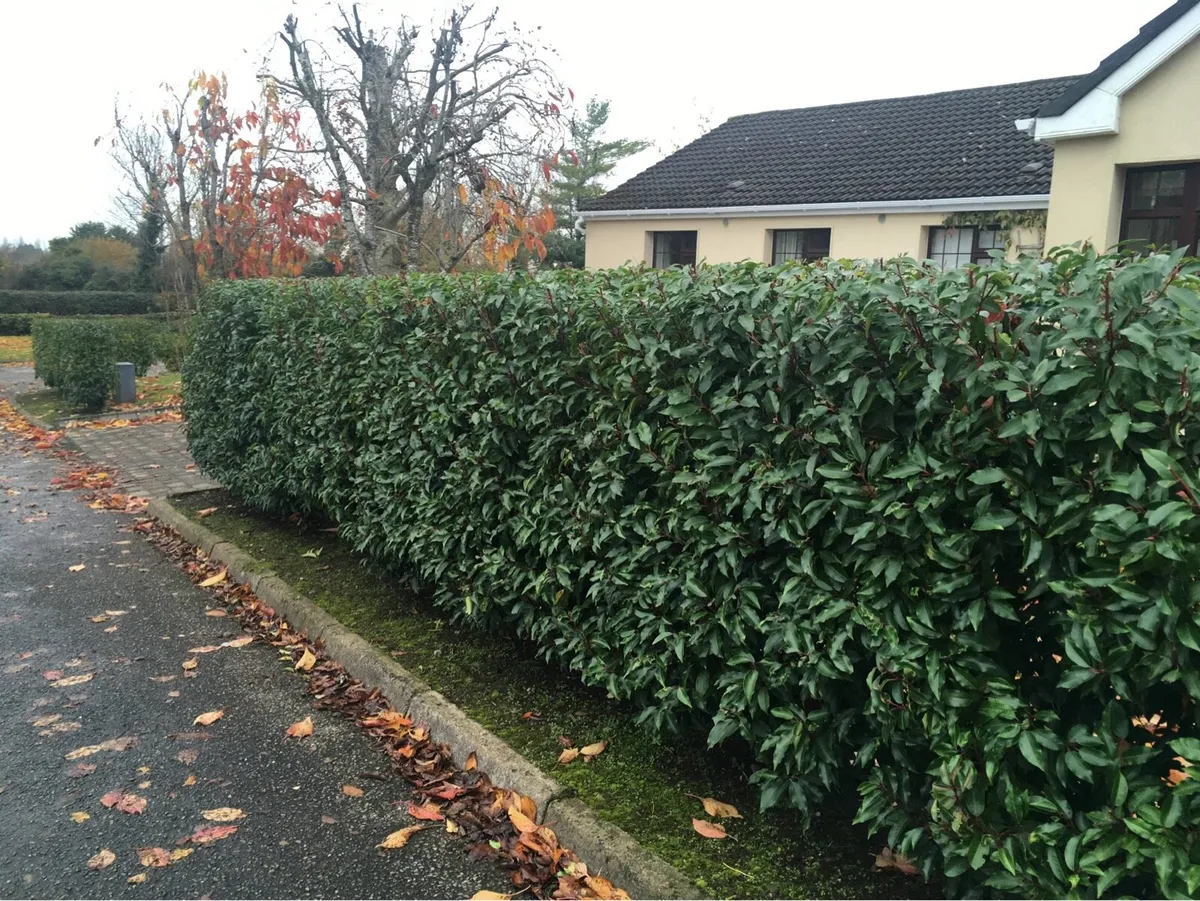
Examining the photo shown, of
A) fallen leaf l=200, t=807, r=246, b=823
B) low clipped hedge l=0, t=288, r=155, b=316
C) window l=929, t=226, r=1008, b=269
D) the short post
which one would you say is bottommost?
fallen leaf l=200, t=807, r=246, b=823

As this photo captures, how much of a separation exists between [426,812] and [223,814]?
0.79m

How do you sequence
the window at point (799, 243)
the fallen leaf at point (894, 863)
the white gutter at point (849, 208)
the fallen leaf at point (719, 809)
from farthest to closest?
the window at point (799, 243) → the white gutter at point (849, 208) → the fallen leaf at point (719, 809) → the fallen leaf at point (894, 863)

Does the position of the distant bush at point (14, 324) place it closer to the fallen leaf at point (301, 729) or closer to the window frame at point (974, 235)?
Result: the window frame at point (974, 235)

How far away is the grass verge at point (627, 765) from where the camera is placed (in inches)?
112

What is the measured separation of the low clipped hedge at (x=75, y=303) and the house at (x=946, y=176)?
28.4 m

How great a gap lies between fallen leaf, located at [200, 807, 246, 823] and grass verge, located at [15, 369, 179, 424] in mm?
12918

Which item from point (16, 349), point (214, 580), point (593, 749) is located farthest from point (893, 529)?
point (16, 349)

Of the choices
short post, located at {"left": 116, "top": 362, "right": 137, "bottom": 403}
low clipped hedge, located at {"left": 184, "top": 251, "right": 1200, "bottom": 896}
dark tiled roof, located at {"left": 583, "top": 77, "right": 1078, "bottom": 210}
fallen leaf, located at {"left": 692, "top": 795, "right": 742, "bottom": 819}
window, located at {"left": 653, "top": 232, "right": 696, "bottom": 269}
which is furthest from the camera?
window, located at {"left": 653, "top": 232, "right": 696, "bottom": 269}

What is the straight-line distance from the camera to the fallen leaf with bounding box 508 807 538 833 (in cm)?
322

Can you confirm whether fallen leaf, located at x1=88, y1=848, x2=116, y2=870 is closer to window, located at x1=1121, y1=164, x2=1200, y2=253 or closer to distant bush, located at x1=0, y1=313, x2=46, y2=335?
window, located at x1=1121, y1=164, x2=1200, y2=253

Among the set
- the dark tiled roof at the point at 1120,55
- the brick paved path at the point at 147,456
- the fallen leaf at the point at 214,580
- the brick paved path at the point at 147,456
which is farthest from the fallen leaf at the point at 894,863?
the dark tiled roof at the point at 1120,55

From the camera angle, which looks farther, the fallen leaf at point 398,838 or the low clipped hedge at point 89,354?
the low clipped hedge at point 89,354

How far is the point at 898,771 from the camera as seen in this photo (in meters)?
2.68

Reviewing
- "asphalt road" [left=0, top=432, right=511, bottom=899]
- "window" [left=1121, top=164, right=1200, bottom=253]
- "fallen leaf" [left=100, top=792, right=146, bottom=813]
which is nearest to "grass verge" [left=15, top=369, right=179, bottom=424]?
"asphalt road" [left=0, top=432, right=511, bottom=899]
